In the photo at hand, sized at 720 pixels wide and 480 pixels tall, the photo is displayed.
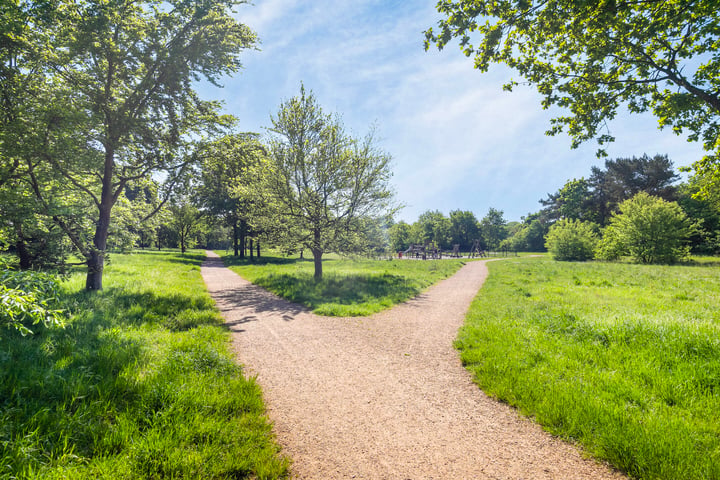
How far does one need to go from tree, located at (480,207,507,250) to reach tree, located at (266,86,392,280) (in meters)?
80.7

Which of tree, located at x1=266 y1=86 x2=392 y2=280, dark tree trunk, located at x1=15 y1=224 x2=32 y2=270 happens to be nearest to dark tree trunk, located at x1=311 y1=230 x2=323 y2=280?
tree, located at x1=266 y1=86 x2=392 y2=280

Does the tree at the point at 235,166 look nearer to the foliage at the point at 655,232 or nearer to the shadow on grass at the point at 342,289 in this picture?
the shadow on grass at the point at 342,289

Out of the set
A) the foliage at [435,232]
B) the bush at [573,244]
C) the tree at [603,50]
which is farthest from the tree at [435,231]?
the tree at [603,50]

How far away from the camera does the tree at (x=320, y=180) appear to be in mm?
14570

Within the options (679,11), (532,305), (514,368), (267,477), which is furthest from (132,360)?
(679,11)

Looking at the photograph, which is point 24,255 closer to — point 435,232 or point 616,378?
point 616,378

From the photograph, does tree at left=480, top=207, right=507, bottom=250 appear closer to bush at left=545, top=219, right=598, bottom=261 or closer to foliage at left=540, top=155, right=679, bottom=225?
foliage at left=540, top=155, right=679, bottom=225

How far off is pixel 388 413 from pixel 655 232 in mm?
44503

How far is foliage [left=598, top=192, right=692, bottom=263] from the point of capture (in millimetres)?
31594

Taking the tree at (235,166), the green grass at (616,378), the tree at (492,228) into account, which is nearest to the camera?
the green grass at (616,378)

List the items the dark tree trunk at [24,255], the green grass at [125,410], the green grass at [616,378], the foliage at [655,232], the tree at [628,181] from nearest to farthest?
1. the green grass at [125,410]
2. the green grass at [616,378]
3. the dark tree trunk at [24,255]
4. the foliage at [655,232]
5. the tree at [628,181]

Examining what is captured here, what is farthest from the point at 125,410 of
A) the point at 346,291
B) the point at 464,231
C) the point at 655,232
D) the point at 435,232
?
the point at 464,231

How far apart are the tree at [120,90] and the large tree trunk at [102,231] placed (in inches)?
1.2

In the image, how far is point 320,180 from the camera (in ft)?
48.7
